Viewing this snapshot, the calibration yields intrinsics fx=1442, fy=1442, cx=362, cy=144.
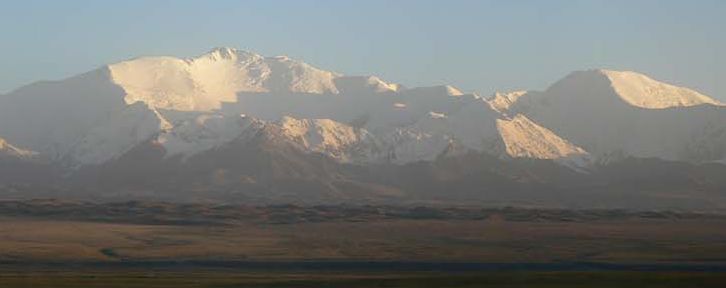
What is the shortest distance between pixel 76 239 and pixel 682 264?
85.0 meters

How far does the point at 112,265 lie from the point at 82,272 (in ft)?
45.8

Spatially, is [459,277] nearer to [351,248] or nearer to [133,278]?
[133,278]

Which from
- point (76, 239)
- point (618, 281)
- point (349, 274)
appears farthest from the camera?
point (76, 239)

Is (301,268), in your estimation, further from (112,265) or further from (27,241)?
(27,241)

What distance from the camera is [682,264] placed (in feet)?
457

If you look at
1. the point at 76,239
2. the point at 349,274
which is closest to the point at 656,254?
the point at 349,274

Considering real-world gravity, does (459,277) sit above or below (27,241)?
below

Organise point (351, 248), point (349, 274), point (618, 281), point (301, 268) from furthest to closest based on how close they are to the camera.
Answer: point (351, 248)
point (301, 268)
point (349, 274)
point (618, 281)

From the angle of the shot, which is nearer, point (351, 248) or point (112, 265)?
point (112, 265)

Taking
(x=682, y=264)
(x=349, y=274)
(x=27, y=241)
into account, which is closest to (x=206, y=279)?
(x=349, y=274)

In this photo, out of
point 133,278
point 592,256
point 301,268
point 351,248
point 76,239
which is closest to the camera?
point 133,278

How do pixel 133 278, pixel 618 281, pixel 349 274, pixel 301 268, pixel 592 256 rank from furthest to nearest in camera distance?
1. pixel 592 256
2. pixel 301 268
3. pixel 349 274
4. pixel 133 278
5. pixel 618 281

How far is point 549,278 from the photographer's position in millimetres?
108125

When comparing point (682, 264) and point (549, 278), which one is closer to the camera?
point (549, 278)
